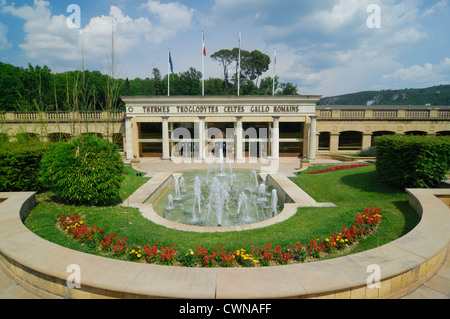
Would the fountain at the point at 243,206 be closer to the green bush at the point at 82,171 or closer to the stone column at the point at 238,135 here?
the green bush at the point at 82,171

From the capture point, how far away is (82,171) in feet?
31.4

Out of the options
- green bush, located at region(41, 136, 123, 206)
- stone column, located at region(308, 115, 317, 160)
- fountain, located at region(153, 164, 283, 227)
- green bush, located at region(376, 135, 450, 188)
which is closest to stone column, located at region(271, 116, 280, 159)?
stone column, located at region(308, 115, 317, 160)

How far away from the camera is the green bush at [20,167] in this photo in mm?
10055

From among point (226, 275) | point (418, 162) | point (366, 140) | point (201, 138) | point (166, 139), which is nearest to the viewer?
point (226, 275)

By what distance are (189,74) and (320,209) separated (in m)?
70.0

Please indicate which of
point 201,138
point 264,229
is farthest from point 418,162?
point 201,138

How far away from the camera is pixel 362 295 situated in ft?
14.0

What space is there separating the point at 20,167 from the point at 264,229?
1001 centimetres

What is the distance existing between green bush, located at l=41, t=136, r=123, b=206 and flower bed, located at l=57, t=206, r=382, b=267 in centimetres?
193

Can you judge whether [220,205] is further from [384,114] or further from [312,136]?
[384,114]

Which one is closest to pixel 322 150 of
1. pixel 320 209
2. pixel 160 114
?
pixel 160 114

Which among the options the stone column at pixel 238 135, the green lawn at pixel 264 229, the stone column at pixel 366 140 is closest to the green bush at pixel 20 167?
the green lawn at pixel 264 229

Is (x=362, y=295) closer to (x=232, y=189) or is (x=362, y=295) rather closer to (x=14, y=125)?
(x=232, y=189)

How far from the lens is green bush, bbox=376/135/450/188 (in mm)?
10547
